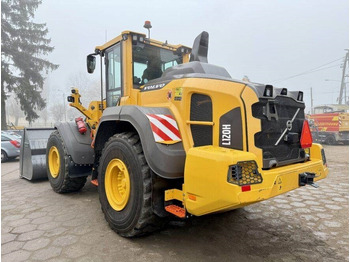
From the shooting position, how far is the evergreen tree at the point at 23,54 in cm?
2150

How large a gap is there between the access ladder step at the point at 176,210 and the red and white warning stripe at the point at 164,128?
71cm

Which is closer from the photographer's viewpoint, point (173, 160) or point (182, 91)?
point (173, 160)

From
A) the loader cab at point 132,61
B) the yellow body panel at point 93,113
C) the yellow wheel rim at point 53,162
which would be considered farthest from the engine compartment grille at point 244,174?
the yellow wheel rim at point 53,162

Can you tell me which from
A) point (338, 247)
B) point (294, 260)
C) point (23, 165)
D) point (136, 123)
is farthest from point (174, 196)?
point (23, 165)

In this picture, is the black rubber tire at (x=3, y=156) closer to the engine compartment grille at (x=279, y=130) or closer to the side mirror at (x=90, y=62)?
the side mirror at (x=90, y=62)

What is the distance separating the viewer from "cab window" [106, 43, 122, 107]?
400 cm

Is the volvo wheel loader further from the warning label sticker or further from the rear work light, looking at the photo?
the rear work light

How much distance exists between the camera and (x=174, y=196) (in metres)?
2.67

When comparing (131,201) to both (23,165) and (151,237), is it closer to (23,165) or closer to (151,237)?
(151,237)

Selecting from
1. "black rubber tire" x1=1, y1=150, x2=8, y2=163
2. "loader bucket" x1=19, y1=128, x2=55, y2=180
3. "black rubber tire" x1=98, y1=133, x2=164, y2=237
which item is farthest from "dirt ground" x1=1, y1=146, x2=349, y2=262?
"black rubber tire" x1=1, y1=150, x2=8, y2=163

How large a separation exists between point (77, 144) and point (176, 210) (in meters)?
2.65

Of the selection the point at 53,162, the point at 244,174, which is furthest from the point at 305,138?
the point at 53,162

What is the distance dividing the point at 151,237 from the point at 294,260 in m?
1.58

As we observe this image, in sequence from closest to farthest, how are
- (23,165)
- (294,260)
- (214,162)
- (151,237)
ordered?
(214,162) < (294,260) < (151,237) < (23,165)
